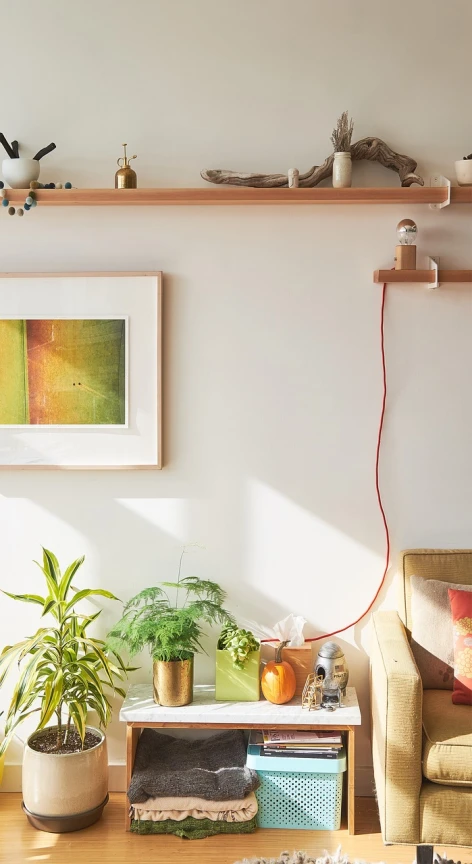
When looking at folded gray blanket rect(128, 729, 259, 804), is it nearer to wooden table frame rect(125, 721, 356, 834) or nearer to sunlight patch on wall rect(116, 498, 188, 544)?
wooden table frame rect(125, 721, 356, 834)

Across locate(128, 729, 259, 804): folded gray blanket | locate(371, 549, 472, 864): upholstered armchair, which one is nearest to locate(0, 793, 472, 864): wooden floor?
locate(128, 729, 259, 804): folded gray blanket

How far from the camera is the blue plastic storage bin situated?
2.68 meters

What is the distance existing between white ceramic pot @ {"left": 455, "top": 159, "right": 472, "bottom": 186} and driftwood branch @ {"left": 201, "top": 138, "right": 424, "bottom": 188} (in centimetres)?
14

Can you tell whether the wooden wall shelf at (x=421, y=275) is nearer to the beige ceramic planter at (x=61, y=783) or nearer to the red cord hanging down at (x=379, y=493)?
the red cord hanging down at (x=379, y=493)

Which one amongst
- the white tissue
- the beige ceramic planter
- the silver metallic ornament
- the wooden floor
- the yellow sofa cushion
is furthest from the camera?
the white tissue

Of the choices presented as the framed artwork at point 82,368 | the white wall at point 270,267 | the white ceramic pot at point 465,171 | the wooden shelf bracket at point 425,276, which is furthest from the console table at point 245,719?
the white ceramic pot at point 465,171

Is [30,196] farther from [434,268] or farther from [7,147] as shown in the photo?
[434,268]

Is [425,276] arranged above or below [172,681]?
above

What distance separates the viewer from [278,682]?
8.88 feet

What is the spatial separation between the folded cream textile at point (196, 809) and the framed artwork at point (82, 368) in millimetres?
1133

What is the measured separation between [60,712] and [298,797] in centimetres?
85

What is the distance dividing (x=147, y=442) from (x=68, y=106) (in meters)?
1.26

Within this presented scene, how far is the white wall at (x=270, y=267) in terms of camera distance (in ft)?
9.50

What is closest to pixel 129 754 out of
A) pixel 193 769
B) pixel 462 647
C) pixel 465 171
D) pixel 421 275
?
pixel 193 769
